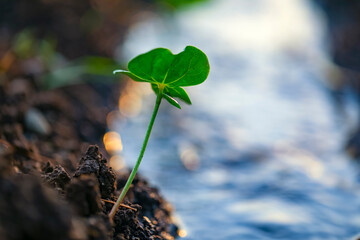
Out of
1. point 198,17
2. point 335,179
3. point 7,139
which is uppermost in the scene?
point 198,17

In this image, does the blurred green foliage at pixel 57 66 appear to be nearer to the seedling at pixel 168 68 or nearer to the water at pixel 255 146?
the water at pixel 255 146

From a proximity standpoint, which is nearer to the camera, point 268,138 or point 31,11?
point 268,138

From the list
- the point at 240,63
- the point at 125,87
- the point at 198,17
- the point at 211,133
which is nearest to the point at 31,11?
the point at 125,87

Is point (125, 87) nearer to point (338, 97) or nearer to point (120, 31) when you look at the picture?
point (120, 31)

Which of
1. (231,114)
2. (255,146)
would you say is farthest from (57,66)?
(255,146)

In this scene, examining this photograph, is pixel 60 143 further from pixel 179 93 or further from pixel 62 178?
pixel 179 93

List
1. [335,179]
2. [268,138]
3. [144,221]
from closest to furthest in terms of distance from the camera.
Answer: [144,221] → [335,179] → [268,138]

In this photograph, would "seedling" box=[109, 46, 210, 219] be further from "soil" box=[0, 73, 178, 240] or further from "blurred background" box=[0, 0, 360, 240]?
"blurred background" box=[0, 0, 360, 240]
